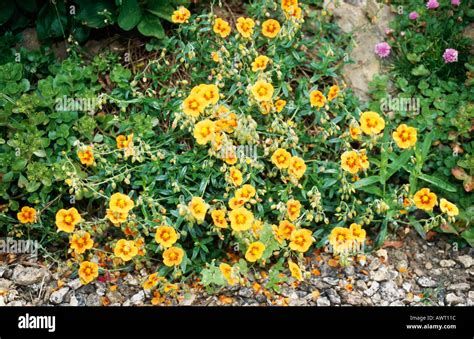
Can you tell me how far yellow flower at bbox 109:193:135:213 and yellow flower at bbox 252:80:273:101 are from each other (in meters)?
0.96

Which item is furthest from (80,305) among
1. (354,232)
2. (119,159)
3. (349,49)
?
(349,49)

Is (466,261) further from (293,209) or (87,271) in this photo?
(87,271)

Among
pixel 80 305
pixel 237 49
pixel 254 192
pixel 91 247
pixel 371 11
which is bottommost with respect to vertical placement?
pixel 80 305

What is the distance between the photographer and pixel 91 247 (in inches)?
159

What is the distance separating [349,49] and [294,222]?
1.43m

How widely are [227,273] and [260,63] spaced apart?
136cm

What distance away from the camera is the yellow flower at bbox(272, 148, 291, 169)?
414 cm

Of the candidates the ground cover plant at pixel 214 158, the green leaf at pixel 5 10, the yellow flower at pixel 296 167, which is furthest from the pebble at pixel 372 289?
the green leaf at pixel 5 10

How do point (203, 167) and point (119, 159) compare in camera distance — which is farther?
point (119, 159)

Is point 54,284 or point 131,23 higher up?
point 131,23

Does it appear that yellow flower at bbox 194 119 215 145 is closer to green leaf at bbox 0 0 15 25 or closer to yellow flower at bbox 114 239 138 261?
yellow flower at bbox 114 239 138 261

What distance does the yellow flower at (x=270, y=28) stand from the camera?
4.62 m
